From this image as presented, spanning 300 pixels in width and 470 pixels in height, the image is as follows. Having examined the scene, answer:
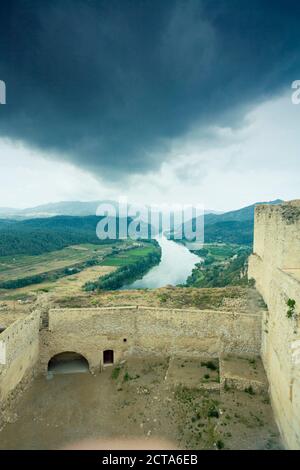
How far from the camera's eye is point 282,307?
259 inches

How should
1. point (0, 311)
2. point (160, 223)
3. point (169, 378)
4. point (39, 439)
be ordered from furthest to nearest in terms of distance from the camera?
point (160, 223), point (0, 311), point (169, 378), point (39, 439)

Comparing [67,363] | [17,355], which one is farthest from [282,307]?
[67,363]

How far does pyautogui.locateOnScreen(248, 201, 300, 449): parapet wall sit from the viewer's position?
18.1 ft

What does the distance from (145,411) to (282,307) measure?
15.1 ft

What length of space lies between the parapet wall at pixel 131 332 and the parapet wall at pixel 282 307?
1.94 meters

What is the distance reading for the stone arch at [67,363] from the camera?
34.3 feet

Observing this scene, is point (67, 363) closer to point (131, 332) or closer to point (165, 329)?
point (131, 332)

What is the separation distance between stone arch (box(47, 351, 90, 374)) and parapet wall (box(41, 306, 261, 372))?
49 cm

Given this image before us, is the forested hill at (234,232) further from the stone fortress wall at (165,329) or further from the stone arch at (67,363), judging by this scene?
the stone arch at (67,363)

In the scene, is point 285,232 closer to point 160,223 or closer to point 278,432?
point 278,432

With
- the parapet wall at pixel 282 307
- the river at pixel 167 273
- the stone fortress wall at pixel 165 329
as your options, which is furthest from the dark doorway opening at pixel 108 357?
the river at pixel 167 273
